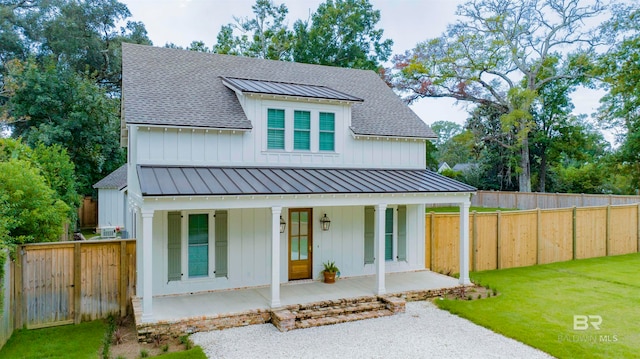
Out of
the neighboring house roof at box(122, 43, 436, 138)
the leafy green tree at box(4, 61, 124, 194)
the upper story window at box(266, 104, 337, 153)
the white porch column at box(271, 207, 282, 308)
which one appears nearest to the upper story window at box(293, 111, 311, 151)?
the upper story window at box(266, 104, 337, 153)

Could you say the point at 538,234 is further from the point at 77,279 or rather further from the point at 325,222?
the point at 77,279

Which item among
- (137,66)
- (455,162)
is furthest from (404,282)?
(455,162)

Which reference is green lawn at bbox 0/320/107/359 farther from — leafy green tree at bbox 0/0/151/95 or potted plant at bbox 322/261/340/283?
leafy green tree at bbox 0/0/151/95

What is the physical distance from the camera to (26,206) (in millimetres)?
8477

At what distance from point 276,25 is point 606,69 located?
2557 cm

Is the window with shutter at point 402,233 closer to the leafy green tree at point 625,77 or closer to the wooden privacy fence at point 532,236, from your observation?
the wooden privacy fence at point 532,236

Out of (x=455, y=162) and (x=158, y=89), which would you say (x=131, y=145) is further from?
(x=455, y=162)

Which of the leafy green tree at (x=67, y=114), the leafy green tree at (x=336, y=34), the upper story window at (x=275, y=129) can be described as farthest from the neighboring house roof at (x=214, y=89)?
the leafy green tree at (x=336, y=34)

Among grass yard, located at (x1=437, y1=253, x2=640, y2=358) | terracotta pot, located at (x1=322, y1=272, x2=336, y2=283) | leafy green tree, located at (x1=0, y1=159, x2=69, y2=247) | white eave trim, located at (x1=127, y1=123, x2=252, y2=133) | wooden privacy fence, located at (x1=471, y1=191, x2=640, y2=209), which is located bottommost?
grass yard, located at (x1=437, y1=253, x2=640, y2=358)

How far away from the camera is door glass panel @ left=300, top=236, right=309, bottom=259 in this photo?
1134 cm

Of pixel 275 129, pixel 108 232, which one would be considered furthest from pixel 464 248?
pixel 108 232

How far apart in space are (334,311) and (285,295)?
1354 millimetres

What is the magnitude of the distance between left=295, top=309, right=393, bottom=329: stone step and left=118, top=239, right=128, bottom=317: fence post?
13.3ft

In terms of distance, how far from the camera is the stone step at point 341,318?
8.69m
